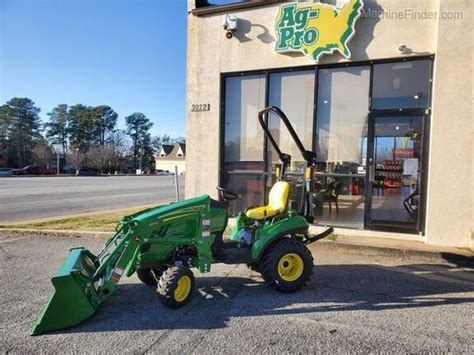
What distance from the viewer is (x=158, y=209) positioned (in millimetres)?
4473

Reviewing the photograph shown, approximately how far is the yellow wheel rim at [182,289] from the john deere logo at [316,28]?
17.8 ft

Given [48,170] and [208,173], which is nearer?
[208,173]

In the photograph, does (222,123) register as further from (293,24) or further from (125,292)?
(125,292)

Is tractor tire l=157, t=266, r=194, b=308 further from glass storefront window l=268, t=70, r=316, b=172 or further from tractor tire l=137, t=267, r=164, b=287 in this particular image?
glass storefront window l=268, t=70, r=316, b=172

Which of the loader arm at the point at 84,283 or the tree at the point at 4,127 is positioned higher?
the tree at the point at 4,127

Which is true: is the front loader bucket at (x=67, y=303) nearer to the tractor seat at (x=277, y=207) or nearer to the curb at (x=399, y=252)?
the tractor seat at (x=277, y=207)

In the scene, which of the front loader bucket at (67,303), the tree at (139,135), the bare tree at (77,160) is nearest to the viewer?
the front loader bucket at (67,303)

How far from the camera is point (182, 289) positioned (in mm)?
4246

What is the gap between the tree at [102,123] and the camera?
288 feet

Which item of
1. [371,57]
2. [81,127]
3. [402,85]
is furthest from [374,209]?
[81,127]

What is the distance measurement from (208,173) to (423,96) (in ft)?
15.4

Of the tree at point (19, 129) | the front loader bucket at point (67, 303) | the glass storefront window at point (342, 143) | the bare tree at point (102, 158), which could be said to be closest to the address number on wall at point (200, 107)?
the glass storefront window at point (342, 143)

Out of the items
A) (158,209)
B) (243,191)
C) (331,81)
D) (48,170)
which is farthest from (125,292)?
(48,170)

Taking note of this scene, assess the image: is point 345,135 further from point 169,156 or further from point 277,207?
point 169,156
